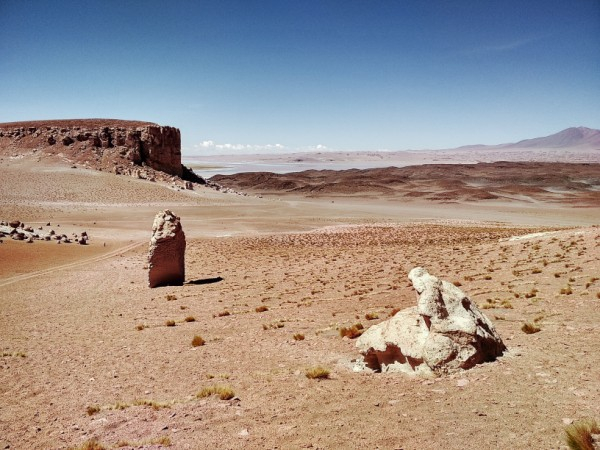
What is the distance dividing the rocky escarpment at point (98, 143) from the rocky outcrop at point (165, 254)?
49.0m

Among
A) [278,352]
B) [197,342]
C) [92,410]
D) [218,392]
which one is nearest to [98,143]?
[197,342]

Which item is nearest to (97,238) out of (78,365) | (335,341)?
(78,365)

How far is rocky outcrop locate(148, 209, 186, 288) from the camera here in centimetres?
1758

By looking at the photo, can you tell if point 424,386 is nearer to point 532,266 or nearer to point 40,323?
point 40,323

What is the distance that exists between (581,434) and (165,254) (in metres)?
15.7

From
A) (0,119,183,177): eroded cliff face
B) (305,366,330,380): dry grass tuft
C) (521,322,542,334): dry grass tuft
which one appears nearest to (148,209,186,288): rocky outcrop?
(305,366,330,380): dry grass tuft

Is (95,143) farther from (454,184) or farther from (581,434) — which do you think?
(454,184)

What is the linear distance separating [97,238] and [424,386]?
31.4 metres

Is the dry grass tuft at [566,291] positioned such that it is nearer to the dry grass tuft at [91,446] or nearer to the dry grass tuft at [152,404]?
the dry grass tuft at [152,404]

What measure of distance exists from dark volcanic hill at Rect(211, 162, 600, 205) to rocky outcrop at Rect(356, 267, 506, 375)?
78696 millimetres

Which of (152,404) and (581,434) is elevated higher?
(581,434)

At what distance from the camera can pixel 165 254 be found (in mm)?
17766

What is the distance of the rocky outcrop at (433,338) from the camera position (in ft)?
21.3

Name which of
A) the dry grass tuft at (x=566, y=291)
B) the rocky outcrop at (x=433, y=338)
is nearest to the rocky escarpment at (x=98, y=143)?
the dry grass tuft at (x=566, y=291)
